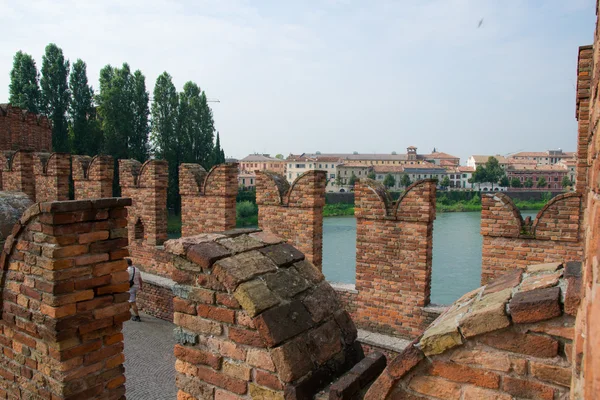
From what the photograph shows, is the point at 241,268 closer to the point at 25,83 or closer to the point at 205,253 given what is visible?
the point at 205,253

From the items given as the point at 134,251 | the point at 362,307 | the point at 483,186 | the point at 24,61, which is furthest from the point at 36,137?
the point at 483,186

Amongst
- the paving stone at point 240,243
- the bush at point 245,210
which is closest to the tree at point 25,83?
the bush at point 245,210

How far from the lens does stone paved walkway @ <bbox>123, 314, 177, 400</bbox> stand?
632 centimetres

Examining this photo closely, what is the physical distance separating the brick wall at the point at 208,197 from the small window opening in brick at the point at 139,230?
4.75 feet

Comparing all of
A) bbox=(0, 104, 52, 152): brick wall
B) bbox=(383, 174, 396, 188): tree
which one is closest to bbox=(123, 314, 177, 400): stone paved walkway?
bbox=(0, 104, 52, 152): brick wall

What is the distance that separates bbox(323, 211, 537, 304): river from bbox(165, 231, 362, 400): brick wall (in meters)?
10.5

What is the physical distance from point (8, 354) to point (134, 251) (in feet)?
20.9

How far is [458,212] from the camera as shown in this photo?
139 ft

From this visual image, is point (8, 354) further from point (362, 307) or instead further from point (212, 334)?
point (362, 307)

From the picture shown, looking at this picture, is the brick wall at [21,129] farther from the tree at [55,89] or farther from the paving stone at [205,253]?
the tree at [55,89]

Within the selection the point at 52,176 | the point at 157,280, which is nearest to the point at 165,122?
the point at 52,176

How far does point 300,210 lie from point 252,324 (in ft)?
15.9

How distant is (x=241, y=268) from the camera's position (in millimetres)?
2334

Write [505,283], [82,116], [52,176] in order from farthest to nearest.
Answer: [82,116], [52,176], [505,283]
